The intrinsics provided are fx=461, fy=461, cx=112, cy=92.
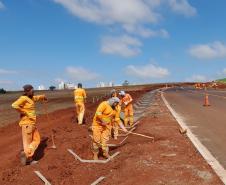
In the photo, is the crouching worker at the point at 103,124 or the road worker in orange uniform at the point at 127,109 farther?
the road worker in orange uniform at the point at 127,109

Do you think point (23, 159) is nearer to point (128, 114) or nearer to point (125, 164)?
point (125, 164)

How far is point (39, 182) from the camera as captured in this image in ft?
32.8

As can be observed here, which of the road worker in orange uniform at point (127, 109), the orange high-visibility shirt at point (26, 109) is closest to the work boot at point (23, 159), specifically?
the orange high-visibility shirt at point (26, 109)

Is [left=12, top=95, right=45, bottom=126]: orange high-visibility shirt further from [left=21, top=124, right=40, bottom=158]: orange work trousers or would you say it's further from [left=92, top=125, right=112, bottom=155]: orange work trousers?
[left=92, top=125, right=112, bottom=155]: orange work trousers

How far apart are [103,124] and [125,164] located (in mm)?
1673

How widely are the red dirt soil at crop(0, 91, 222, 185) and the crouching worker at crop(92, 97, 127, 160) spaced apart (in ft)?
1.69

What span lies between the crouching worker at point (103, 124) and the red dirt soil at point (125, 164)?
52 centimetres

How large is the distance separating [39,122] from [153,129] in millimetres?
7350

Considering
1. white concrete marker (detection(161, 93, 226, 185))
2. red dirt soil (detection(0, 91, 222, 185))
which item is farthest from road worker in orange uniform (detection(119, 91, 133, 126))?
white concrete marker (detection(161, 93, 226, 185))

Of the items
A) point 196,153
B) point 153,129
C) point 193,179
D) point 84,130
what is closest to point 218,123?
point 153,129

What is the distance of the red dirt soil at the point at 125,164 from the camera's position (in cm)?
902

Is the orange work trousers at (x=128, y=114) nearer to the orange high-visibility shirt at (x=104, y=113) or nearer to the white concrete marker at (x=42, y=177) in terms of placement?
the orange high-visibility shirt at (x=104, y=113)

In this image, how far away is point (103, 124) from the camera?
11.7 m

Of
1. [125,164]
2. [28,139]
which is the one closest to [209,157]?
[125,164]
